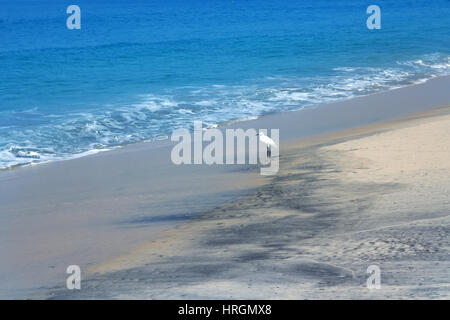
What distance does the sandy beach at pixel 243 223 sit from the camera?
5.70 m

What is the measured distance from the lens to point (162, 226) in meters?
7.77

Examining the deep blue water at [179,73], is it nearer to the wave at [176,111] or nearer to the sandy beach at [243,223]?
the wave at [176,111]

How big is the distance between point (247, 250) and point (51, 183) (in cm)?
457

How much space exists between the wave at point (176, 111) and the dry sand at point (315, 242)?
16.9ft

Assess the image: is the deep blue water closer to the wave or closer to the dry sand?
the wave

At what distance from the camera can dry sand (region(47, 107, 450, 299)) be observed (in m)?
5.50

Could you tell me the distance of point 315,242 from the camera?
6.58m

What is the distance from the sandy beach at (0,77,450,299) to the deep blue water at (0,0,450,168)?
131 inches
